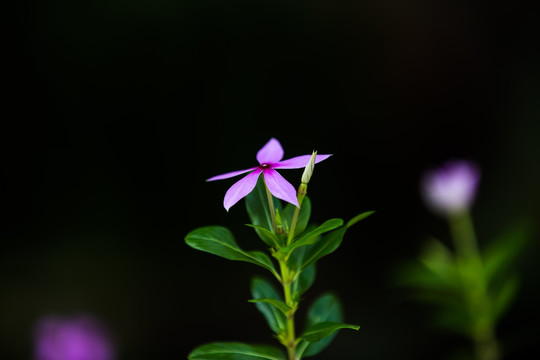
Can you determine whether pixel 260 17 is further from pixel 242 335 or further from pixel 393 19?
pixel 242 335

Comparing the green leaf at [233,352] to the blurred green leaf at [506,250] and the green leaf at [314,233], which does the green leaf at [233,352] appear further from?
the blurred green leaf at [506,250]

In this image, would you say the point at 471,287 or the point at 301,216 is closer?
the point at 301,216

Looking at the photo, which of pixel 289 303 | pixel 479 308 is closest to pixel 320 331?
pixel 289 303

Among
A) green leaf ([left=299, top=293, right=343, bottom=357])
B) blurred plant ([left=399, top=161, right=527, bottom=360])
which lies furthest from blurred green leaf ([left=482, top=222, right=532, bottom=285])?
green leaf ([left=299, top=293, right=343, bottom=357])

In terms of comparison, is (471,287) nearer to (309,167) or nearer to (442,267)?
(442,267)

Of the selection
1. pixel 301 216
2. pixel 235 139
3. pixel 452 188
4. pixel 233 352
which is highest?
pixel 235 139

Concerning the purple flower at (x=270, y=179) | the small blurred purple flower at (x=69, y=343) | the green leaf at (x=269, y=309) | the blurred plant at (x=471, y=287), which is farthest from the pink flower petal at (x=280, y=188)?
the small blurred purple flower at (x=69, y=343)
